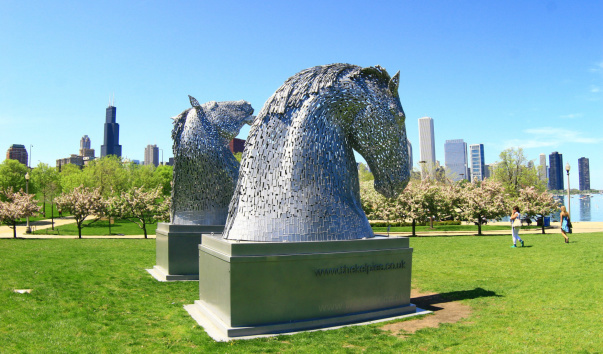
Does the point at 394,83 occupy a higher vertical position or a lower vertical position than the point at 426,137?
lower

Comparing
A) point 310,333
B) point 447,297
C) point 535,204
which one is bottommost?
point 447,297

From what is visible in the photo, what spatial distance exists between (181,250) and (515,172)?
124 ft

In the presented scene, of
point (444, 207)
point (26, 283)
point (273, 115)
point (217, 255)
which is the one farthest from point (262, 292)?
point (444, 207)

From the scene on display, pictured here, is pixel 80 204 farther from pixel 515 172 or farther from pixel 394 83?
pixel 515 172

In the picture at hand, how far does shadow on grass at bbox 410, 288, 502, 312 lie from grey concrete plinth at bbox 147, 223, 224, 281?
18.3ft

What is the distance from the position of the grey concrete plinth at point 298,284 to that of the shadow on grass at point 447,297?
0.94 m

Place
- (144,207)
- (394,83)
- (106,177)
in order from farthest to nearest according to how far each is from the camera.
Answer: (106,177) < (144,207) < (394,83)

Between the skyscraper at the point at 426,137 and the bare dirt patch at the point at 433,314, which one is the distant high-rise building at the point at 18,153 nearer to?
the skyscraper at the point at 426,137

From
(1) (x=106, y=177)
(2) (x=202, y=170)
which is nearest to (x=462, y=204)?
(2) (x=202, y=170)

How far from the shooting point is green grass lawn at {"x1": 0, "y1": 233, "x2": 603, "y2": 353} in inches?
228

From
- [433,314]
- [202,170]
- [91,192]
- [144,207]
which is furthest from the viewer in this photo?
[91,192]

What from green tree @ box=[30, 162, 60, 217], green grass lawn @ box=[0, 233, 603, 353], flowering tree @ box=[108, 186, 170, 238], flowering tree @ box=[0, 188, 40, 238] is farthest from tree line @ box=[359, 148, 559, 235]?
green tree @ box=[30, 162, 60, 217]

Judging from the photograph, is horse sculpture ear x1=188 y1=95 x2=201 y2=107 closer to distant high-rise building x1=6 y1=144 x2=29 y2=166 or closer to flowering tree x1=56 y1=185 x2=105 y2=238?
flowering tree x1=56 y1=185 x2=105 y2=238

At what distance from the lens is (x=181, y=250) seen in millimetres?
11266
